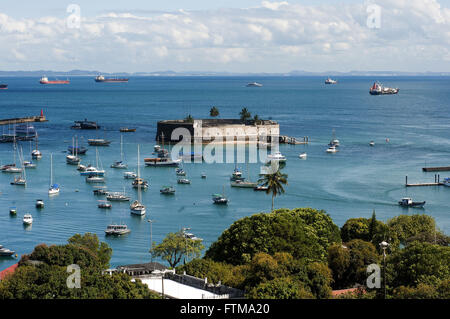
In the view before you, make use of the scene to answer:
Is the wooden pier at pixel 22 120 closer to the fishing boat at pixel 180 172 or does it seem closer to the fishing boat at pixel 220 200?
the fishing boat at pixel 180 172

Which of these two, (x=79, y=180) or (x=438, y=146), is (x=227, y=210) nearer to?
(x=79, y=180)

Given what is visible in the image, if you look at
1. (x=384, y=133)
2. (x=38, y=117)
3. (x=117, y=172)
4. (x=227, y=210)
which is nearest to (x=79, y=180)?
(x=117, y=172)

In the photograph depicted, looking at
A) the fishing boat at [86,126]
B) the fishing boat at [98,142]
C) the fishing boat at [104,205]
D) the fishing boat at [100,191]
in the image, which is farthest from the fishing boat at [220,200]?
the fishing boat at [86,126]

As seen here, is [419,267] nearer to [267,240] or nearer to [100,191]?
[267,240]

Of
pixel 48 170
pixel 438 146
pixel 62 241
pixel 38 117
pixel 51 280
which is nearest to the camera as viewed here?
pixel 51 280

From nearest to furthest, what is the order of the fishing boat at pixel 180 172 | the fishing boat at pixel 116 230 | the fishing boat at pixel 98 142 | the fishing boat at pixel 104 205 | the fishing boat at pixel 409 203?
the fishing boat at pixel 116 230, the fishing boat at pixel 104 205, the fishing boat at pixel 409 203, the fishing boat at pixel 180 172, the fishing boat at pixel 98 142

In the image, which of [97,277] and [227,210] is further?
[227,210]

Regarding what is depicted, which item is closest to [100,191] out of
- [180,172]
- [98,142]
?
[180,172]
